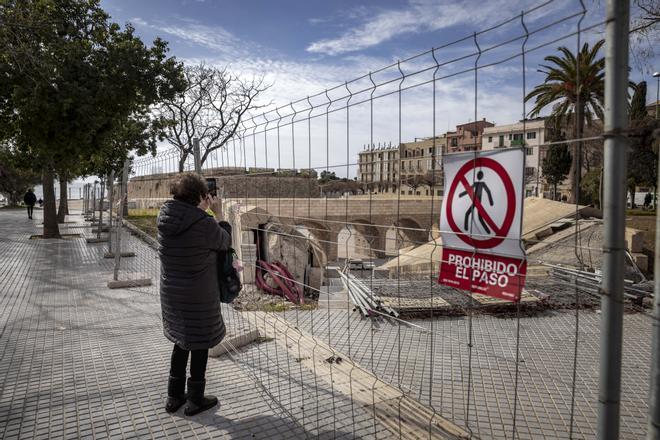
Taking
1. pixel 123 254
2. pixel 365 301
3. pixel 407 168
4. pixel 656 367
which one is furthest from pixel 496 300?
pixel 123 254

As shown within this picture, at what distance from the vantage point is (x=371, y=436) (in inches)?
112

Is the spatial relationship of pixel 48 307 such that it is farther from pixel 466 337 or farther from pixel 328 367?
pixel 466 337

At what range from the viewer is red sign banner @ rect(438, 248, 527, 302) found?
190 cm

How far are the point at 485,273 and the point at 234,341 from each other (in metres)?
3.05

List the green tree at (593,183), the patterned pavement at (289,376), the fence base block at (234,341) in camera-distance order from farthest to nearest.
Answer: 1. the fence base block at (234,341)
2. the patterned pavement at (289,376)
3. the green tree at (593,183)

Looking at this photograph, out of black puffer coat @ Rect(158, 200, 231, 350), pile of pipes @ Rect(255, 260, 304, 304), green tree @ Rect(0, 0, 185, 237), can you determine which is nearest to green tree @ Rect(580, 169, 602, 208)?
black puffer coat @ Rect(158, 200, 231, 350)

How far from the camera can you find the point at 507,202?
1.85m

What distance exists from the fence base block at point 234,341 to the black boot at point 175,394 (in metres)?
1.00

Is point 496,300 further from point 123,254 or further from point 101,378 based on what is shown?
point 123,254

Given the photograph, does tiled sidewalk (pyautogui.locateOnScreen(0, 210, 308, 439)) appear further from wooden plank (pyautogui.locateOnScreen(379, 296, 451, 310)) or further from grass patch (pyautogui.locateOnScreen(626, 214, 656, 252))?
grass patch (pyautogui.locateOnScreen(626, 214, 656, 252))

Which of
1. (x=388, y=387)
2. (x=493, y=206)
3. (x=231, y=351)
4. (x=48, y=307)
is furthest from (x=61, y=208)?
(x=493, y=206)

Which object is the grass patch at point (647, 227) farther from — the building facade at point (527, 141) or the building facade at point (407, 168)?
the building facade at point (527, 141)

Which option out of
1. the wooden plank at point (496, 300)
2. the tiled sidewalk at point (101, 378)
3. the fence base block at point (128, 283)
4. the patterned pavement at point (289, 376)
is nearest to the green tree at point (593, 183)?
the patterned pavement at point (289, 376)

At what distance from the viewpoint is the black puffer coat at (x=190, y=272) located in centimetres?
292
